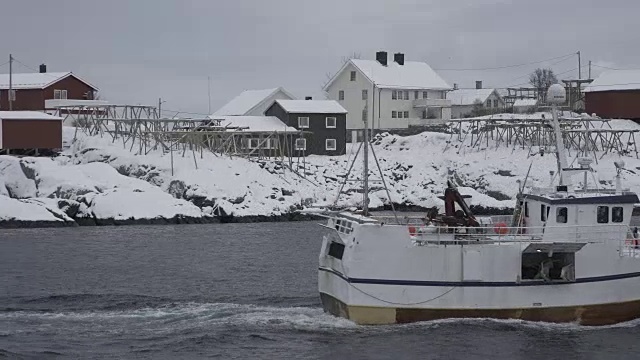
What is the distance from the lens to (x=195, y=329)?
30.2 m

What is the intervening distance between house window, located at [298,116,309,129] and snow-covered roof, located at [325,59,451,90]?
12089 mm

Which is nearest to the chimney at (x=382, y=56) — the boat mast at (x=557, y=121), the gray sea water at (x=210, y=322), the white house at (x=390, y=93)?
the white house at (x=390, y=93)

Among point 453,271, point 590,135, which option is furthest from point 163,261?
point 590,135

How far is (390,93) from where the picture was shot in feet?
314

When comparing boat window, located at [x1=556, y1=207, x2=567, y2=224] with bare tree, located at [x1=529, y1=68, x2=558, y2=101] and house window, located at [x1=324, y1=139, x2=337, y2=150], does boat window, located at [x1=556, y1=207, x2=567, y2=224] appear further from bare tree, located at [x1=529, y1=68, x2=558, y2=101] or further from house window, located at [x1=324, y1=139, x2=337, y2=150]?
bare tree, located at [x1=529, y1=68, x2=558, y2=101]

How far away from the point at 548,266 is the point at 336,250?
587cm

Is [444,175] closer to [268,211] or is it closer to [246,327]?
[268,211]

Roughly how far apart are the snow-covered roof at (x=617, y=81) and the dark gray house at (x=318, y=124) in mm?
19694

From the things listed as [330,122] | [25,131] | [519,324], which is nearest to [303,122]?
[330,122]

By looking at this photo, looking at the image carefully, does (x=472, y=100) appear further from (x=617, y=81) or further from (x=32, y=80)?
(x=32, y=80)

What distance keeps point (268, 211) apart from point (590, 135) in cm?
2745

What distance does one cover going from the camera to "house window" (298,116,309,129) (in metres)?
84.1

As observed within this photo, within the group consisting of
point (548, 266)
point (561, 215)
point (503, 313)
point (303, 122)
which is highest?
point (303, 122)

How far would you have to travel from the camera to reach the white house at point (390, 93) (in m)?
95.5
